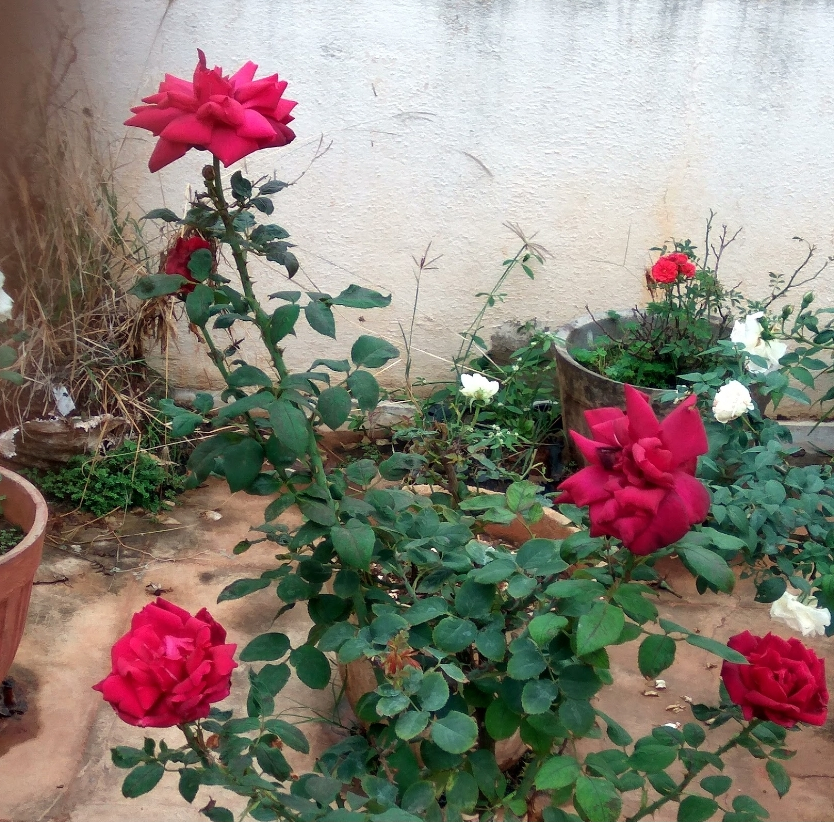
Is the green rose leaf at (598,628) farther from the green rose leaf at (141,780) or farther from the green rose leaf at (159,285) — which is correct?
the green rose leaf at (159,285)

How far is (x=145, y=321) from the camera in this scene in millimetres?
2904

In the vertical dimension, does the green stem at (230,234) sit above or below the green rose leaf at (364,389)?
above

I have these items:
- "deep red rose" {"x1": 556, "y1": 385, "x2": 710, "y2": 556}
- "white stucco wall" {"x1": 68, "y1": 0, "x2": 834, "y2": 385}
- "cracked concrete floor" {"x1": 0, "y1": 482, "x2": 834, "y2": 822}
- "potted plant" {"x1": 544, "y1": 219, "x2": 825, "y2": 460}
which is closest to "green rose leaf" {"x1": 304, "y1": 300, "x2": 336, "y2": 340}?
"deep red rose" {"x1": 556, "y1": 385, "x2": 710, "y2": 556}

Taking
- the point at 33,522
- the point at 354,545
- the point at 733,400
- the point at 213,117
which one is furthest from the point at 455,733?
the point at 33,522

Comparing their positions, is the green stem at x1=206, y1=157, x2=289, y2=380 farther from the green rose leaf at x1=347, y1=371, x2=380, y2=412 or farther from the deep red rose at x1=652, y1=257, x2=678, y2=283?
A: the deep red rose at x1=652, y1=257, x2=678, y2=283

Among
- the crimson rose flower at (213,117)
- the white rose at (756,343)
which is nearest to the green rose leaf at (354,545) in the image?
the crimson rose flower at (213,117)

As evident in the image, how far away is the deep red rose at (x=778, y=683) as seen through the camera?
114 cm

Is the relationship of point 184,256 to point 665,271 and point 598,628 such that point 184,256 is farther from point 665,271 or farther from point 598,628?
point 665,271

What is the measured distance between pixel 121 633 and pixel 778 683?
1.85 metres

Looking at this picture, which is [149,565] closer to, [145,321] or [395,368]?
[145,321]

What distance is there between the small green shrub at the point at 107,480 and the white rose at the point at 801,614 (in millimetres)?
2137

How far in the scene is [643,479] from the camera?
0.87 metres

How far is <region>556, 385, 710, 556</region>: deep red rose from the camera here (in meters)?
0.85

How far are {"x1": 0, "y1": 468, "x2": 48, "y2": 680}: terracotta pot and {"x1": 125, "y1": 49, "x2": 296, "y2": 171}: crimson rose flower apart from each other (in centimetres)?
113
